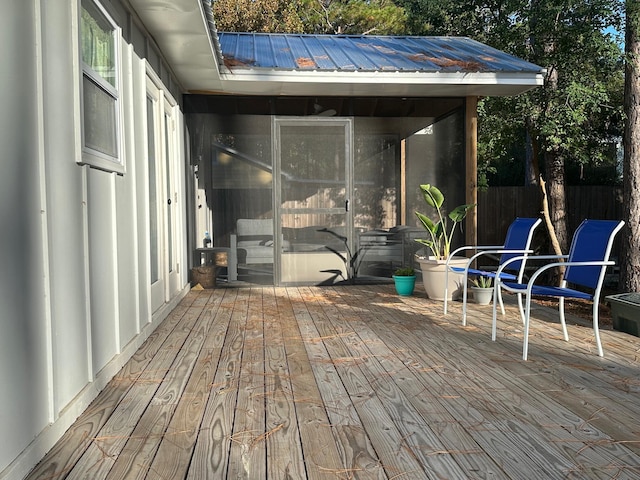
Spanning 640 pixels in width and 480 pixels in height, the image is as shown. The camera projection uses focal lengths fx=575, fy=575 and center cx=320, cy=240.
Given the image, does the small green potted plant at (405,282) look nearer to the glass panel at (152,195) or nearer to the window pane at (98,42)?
the glass panel at (152,195)

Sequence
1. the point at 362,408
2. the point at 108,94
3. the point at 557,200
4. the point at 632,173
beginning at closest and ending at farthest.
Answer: the point at 362,408
the point at 108,94
the point at 632,173
the point at 557,200

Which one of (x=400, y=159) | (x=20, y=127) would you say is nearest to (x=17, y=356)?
(x=20, y=127)

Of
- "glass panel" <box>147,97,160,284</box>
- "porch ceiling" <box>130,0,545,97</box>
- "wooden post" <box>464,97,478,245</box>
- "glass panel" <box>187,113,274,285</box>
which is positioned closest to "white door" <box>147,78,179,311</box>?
"glass panel" <box>147,97,160,284</box>

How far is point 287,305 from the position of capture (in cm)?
554

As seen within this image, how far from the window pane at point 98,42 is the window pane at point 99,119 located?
4.5 inches

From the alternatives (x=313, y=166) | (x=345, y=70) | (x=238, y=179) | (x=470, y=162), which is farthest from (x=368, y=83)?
(x=238, y=179)

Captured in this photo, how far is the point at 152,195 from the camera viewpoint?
4.80m

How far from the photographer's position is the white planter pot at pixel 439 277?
5633mm

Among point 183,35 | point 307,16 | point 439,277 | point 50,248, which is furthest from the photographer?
point 307,16

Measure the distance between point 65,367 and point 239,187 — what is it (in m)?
4.46

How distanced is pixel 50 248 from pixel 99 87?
1.28m

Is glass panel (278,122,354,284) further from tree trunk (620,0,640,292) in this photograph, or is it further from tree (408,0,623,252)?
tree trunk (620,0,640,292)

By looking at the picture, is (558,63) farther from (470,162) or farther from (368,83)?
(368,83)

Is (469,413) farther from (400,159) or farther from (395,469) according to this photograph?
(400,159)
